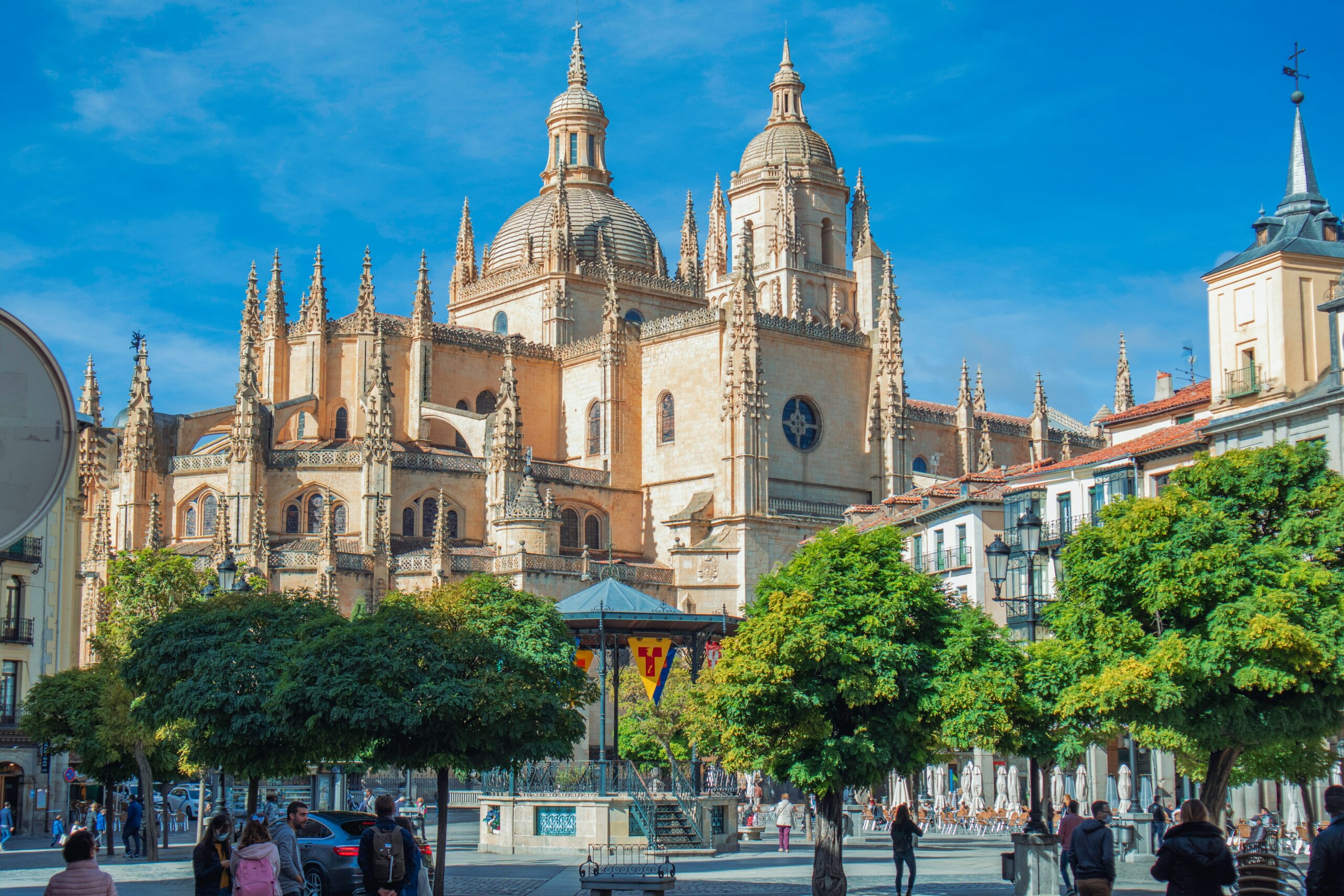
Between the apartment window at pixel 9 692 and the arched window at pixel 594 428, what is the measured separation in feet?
83.1

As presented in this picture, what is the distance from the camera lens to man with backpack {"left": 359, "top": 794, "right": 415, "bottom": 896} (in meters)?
13.1

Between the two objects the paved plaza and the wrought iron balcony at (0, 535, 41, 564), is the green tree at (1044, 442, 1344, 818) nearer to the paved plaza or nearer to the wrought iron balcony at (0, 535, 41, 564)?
the paved plaza

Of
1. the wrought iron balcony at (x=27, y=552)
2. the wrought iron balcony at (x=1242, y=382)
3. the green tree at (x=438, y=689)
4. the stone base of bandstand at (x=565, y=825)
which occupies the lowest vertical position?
the stone base of bandstand at (x=565, y=825)

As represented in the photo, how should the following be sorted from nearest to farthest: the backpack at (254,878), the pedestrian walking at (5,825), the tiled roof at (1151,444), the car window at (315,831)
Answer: the backpack at (254,878) < the car window at (315,831) < the tiled roof at (1151,444) < the pedestrian walking at (5,825)

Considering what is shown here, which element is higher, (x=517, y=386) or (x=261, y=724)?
(x=517, y=386)

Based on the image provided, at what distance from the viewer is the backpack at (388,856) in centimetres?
1305

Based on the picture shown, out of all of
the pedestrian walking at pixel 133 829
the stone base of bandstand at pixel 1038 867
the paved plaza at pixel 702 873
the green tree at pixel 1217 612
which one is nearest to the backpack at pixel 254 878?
the paved plaza at pixel 702 873

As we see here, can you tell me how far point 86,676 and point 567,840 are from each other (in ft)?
42.7

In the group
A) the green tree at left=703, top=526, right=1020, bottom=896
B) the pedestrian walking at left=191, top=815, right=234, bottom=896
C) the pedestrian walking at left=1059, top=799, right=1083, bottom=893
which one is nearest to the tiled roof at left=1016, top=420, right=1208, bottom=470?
the green tree at left=703, top=526, right=1020, bottom=896

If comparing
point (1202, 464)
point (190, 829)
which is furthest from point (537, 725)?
point (190, 829)

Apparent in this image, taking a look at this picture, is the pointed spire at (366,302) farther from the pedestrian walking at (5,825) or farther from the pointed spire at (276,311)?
the pedestrian walking at (5,825)

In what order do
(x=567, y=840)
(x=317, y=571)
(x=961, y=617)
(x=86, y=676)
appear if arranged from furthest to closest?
(x=317, y=571), (x=86, y=676), (x=567, y=840), (x=961, y=617)

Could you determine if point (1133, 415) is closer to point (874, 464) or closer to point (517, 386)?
point (874, 464)

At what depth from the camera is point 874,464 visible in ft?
196
